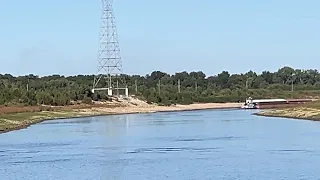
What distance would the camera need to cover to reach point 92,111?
12888cm

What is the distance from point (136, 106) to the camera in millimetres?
149750

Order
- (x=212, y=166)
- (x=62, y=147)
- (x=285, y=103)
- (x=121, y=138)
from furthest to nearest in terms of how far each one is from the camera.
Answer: (x=285, y=103), (x=121, y=138), (x=62, y=147), (x=212, y=166)

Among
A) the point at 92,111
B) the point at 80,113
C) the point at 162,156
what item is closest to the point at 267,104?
the point at 92,111

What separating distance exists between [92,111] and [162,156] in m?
85.2

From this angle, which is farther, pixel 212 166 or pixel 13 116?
pixel 13 116

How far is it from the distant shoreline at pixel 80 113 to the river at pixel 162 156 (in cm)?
1763

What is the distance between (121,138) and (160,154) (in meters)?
17.4

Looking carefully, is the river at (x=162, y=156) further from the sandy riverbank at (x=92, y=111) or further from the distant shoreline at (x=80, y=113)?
the sandy riverbank at (x=92, y=111)

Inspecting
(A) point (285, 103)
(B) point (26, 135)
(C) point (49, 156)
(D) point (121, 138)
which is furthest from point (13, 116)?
(A) point (285, 103)

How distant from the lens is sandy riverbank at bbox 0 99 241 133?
86.2m

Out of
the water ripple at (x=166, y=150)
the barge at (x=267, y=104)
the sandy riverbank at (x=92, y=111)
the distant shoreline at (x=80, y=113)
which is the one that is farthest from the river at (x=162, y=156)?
the barge at (x=267, y=104)

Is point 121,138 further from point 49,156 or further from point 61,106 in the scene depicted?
point 61,106

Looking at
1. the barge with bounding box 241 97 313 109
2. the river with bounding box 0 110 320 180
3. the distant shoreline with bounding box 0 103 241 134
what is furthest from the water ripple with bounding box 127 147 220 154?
the barge with bounding box 241 97 313 109

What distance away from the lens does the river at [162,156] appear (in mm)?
35281
